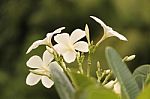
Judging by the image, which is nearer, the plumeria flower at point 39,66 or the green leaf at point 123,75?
the green leaf at point 123,75

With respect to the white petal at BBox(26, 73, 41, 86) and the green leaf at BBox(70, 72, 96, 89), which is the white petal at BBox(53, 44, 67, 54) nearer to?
the white petal at BBox(26, 73, 41, 86)

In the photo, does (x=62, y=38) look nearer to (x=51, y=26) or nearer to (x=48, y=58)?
(x=48, y=58)

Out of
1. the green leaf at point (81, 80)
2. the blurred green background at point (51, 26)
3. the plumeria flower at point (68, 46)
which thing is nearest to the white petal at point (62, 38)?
the plumeria flower at point (68, 46)

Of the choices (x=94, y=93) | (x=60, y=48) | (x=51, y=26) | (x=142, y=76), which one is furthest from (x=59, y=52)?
(x=51, y=26)

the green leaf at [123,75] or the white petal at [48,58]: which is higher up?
the white petal at [48,58]

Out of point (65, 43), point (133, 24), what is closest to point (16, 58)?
point (133, 24)

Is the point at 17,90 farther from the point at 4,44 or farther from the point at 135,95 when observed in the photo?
the point at 135,95

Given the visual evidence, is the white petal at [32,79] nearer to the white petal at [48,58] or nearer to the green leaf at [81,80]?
the white petal at [48,58]
